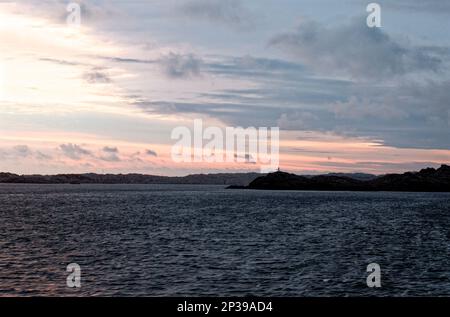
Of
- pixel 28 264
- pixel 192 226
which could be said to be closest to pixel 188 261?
pixel 28 264

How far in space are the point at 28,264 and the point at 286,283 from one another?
23602 mm

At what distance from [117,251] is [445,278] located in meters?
32.2

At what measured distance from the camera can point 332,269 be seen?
143ft

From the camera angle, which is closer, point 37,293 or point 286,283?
point 37,293

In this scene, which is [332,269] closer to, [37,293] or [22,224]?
[37,293]
